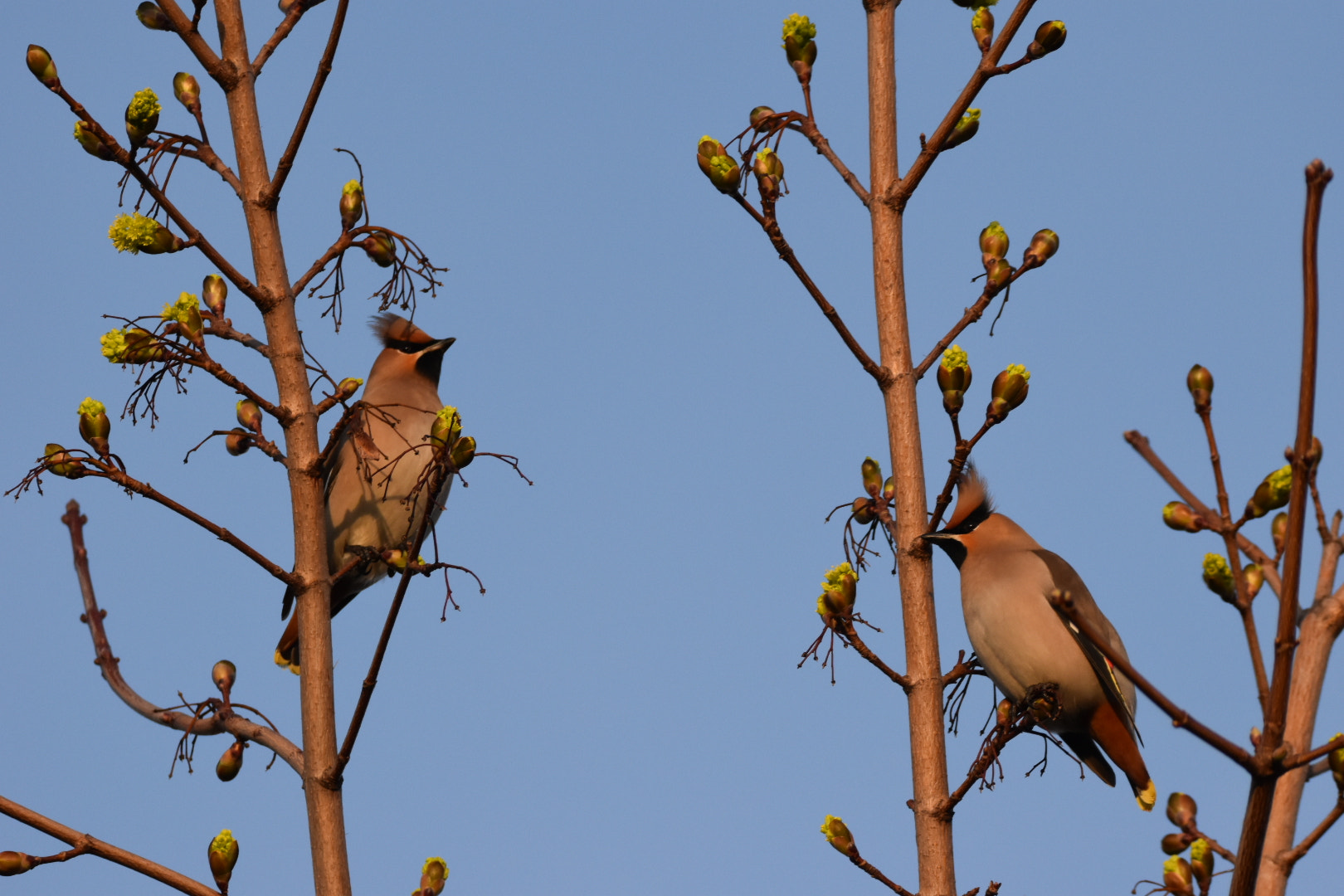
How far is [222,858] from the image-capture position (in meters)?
2.78

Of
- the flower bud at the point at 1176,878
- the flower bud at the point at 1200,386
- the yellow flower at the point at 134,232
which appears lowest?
the flower bud at the point at 1176,878

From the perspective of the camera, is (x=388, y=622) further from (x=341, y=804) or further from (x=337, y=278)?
(x=337, y=278)

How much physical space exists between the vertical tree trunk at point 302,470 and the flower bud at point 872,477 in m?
1.20

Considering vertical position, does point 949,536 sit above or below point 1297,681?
above

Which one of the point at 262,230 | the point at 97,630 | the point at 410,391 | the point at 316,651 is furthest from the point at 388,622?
the point at 410,391

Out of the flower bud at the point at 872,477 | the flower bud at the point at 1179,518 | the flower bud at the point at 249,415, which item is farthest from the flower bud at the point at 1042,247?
the flower bud at the point at 249,415

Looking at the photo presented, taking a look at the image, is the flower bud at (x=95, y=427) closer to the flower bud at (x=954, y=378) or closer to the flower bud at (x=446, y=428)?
the flower bud at (x=446, y=428)

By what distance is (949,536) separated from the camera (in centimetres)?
413

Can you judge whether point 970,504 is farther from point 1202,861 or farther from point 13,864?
point 13,864

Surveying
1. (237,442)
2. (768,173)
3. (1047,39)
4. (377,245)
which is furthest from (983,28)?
(237,442)

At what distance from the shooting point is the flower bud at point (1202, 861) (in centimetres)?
239

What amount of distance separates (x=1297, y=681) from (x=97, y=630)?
2706mm

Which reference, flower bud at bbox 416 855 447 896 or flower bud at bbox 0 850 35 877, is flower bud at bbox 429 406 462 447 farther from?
flower bud at bbox 0 850 35 877

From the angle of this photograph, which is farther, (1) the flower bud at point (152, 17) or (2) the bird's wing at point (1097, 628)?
(2) the bird's wing at point (1097, 628)
